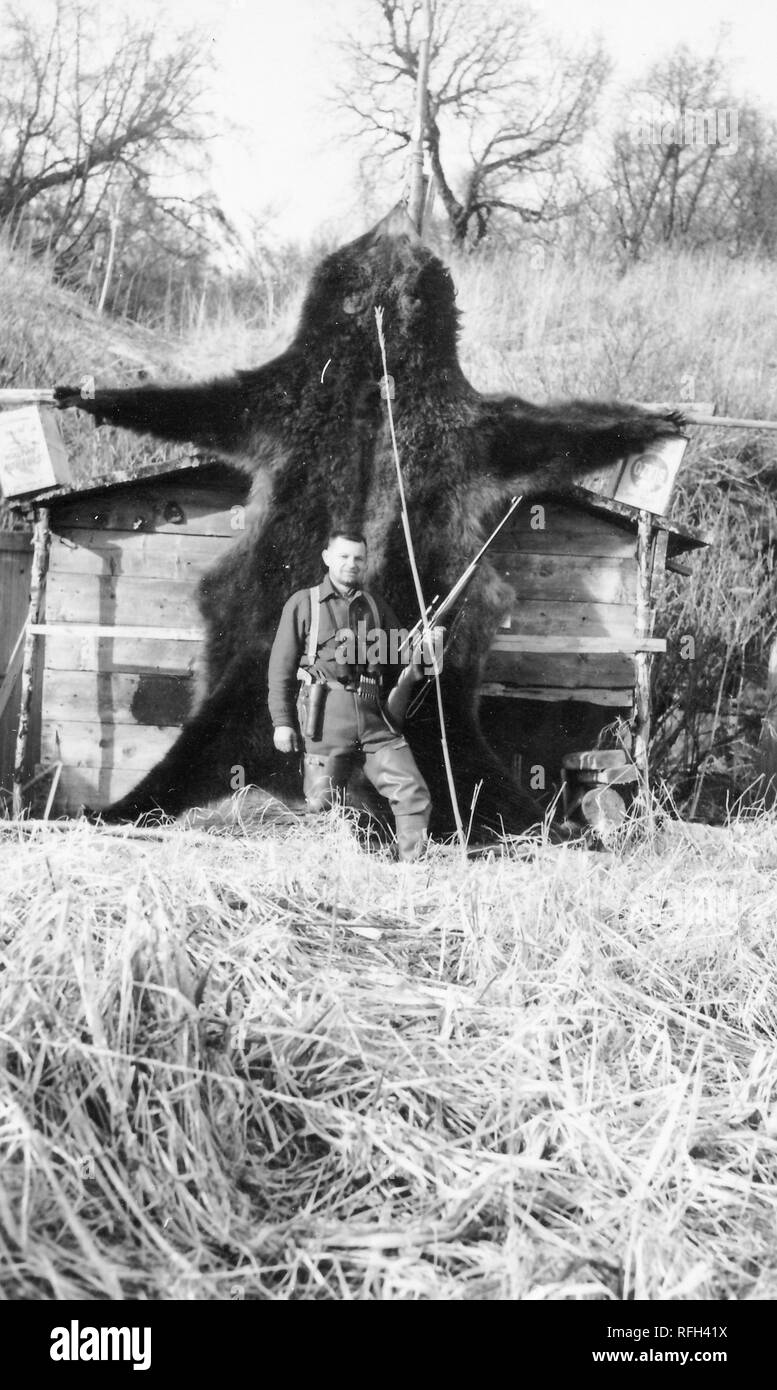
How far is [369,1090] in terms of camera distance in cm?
271

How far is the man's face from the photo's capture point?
17.4 ft

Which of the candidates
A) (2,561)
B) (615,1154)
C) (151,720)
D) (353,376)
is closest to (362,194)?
(353,376)

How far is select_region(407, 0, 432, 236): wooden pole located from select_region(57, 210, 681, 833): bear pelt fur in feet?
1.24

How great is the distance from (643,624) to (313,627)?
5.45 ft

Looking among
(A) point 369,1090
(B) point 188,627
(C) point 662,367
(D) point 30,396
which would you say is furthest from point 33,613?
(C) point 662,367

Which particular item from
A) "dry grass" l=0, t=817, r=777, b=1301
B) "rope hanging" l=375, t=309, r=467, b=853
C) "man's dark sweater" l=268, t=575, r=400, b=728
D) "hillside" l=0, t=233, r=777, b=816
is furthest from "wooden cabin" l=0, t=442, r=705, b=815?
"dry grass" l=0, t=817, r=777, b=1301

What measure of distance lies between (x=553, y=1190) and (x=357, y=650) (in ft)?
9.87

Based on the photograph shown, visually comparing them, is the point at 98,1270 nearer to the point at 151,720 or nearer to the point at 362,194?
the point at 151,720

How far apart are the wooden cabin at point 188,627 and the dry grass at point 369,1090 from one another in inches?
92.5

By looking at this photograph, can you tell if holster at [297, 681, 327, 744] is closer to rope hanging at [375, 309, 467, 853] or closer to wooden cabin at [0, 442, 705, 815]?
rope hanging at [375, 309, 467, 853]

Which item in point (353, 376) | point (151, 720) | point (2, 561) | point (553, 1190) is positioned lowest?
point (553, 1190)

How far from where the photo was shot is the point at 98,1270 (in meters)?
2.13

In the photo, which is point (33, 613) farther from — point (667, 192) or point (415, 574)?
point (667, 192)

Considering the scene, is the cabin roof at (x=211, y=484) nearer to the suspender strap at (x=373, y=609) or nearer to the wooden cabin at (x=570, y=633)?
the wooden cabin at (x=570, y=633)
